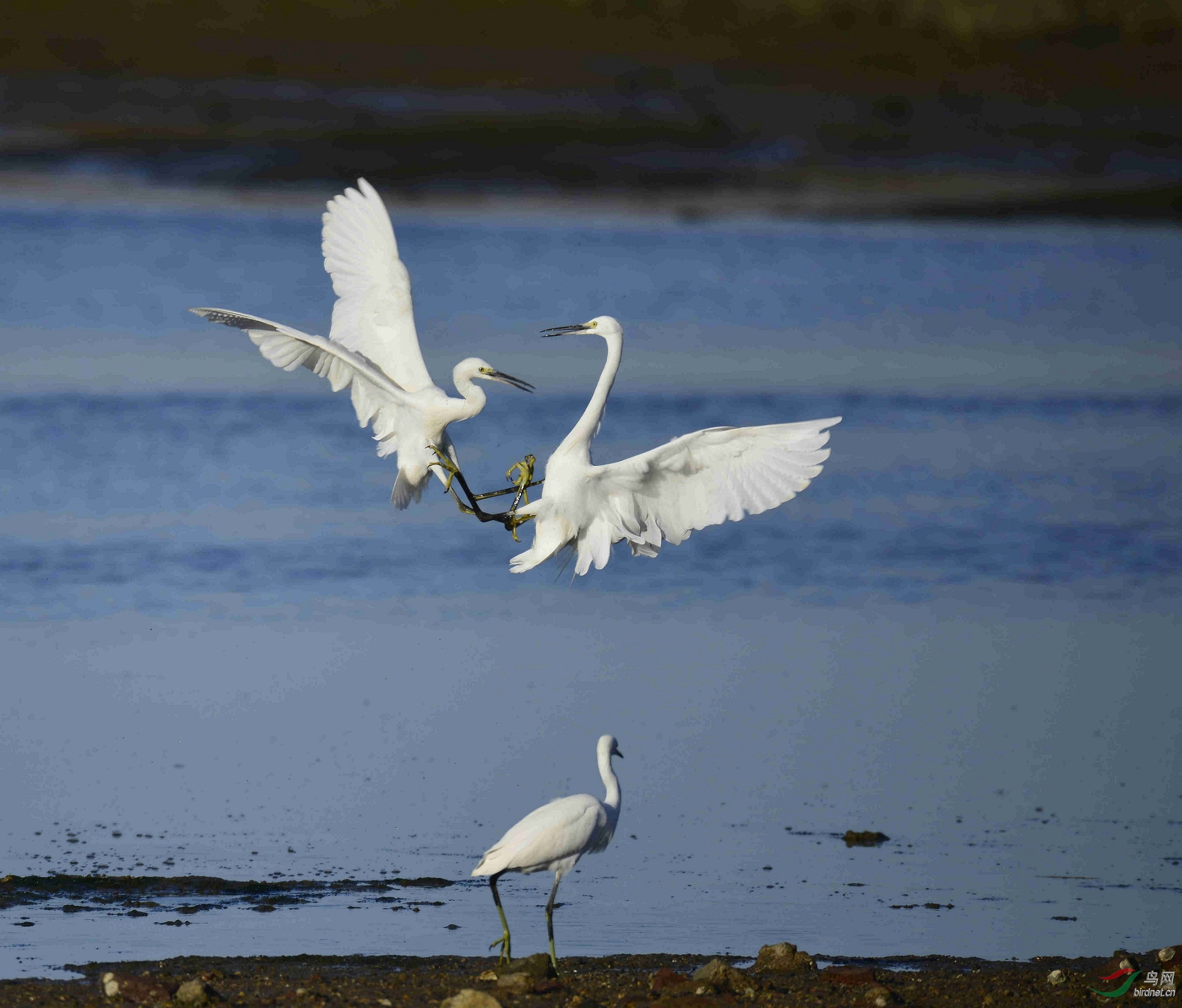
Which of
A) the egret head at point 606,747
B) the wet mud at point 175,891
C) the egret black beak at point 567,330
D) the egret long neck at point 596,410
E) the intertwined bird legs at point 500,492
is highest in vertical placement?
the egret black beak at point 567,330

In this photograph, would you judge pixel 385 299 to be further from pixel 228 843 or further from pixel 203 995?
pixel 203 995

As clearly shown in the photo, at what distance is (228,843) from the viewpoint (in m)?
8.90

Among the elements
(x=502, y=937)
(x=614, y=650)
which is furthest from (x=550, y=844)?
(x=614, y=650)

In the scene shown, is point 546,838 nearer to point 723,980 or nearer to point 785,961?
point 723,980

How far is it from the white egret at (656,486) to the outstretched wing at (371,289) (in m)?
1.14

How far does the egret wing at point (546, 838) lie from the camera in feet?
25.2

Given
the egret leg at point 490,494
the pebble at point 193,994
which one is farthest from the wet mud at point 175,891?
the egret leg at point 490,494

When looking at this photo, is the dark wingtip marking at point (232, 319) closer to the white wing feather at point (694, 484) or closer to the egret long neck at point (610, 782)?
the white wing feather at point (694, 484)

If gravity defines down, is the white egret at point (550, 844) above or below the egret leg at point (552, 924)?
above

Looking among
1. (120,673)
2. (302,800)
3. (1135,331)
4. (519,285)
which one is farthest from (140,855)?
(1135,331)

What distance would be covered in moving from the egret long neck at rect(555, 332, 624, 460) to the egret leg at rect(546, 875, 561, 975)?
242 centimetres

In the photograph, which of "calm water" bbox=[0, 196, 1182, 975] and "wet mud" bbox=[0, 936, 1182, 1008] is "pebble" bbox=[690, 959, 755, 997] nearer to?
"wet mud" bbox=[0, 936, 1182, 1008]

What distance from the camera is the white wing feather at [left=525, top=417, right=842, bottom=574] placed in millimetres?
8969

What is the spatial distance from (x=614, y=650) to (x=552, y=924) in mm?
4342
